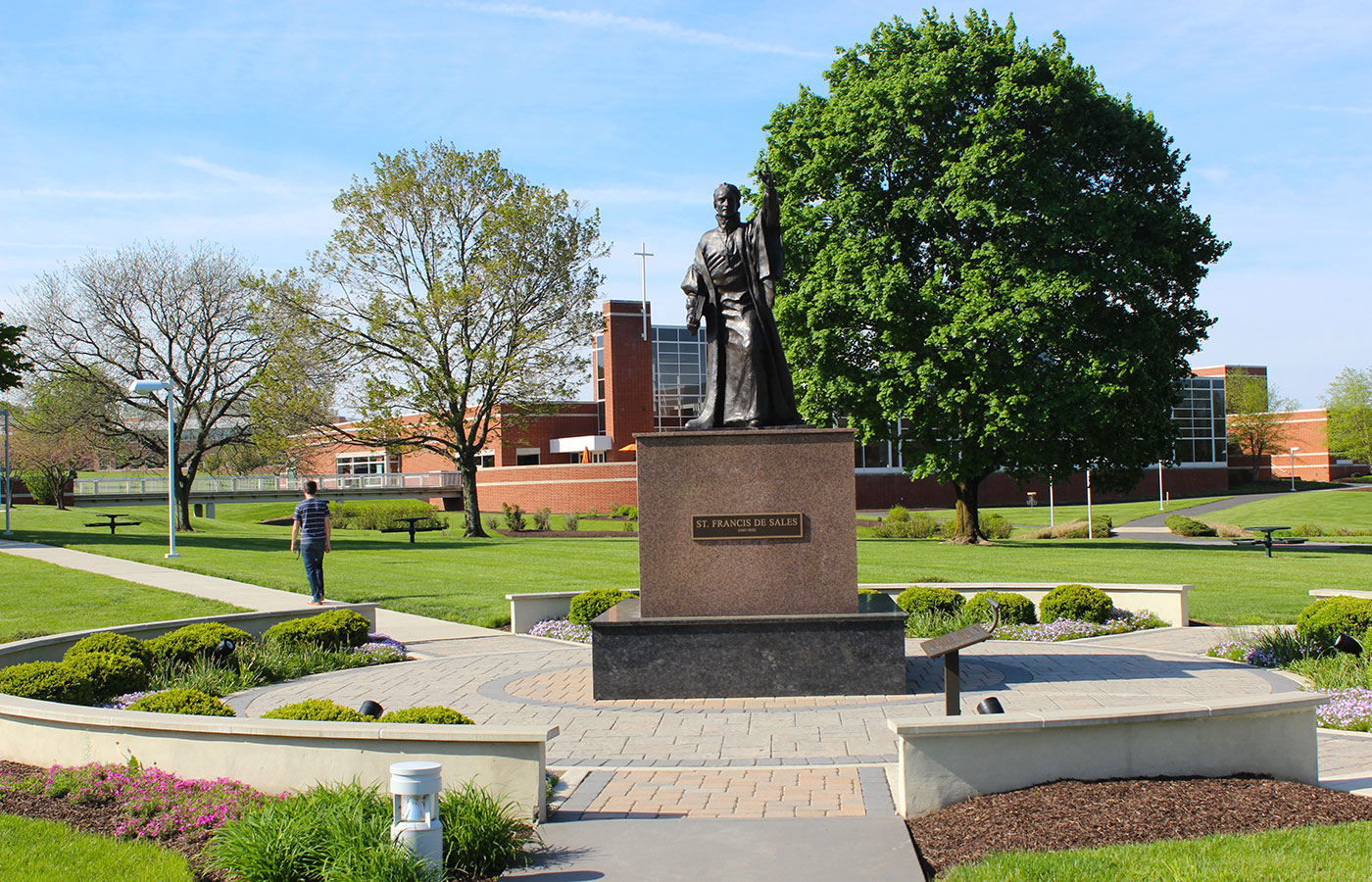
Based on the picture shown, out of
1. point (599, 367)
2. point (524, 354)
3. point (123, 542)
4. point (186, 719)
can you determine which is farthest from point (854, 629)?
point (599, 367)

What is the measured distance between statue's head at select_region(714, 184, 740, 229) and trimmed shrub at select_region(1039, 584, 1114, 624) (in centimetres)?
685

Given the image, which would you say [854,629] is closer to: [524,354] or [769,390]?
[769,390]

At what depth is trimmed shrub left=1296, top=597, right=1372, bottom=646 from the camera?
10.9m

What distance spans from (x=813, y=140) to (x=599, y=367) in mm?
35931

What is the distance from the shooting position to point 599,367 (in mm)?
63625

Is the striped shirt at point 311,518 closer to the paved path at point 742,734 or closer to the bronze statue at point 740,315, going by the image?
the paved path at point 742,734

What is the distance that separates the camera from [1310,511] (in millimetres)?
55188

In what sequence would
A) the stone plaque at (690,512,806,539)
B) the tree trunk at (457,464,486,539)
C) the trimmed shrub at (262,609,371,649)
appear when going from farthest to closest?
the tree trunk at (457,464,486,539) → the trimmed shrub at (262,609,371,649) → the stone plaque at (690,512,806,539)

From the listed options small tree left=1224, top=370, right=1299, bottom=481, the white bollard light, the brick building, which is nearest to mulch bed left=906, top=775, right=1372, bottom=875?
the white bollard light

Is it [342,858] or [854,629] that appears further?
[854,629]

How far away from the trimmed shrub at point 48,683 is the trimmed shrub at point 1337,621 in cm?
1151

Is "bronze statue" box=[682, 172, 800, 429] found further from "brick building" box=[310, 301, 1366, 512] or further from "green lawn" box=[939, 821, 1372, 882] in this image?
"brick building" box=[310, 301, 1366, 512]

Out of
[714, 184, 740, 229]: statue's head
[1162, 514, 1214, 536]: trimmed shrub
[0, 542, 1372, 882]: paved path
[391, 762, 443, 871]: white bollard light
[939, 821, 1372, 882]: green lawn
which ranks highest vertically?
[714, 184, 740, 229]: statue's head

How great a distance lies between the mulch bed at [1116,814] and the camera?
5.39m
